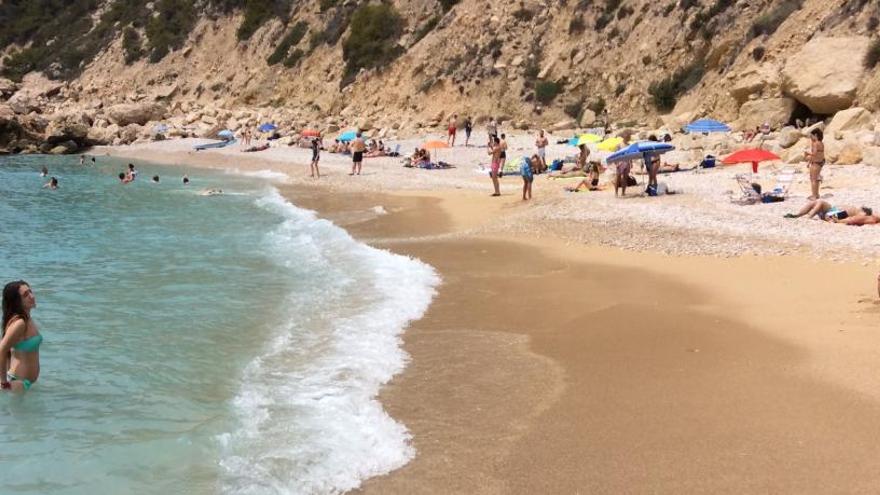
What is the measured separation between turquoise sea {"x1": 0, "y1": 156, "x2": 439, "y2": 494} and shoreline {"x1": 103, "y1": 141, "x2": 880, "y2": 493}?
495 mm

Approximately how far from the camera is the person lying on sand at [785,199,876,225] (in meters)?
12.9

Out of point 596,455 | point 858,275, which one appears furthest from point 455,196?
point 596,455

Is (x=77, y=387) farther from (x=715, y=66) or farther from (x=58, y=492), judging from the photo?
(x=715, y=66)

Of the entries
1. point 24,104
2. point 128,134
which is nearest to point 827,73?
point 128,134

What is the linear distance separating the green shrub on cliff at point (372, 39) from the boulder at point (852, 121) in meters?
29.7

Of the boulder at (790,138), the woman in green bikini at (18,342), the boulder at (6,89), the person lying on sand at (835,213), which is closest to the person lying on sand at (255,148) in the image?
the boulder at (6,89)

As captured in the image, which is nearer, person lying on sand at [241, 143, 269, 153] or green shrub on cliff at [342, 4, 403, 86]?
person lying on sand at [241, 143, 269, 153]

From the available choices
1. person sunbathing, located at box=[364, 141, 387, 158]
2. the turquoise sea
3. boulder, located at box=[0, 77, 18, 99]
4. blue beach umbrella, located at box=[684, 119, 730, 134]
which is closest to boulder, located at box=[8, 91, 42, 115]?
boulder, located at box=[0, 77, 18, 99]

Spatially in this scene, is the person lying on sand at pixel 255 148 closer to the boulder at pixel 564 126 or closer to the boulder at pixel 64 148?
the boulder at pixel 64 148

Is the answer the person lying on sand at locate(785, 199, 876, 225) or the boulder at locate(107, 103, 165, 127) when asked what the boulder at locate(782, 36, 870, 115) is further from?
→ the boulder at locate(107, 103, 165, 127)

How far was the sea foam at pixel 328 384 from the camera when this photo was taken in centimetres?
551

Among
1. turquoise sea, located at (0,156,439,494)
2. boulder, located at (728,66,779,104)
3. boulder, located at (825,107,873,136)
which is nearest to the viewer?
turquoise sea, located at (0,156,439,494)

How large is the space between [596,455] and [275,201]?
1878cm

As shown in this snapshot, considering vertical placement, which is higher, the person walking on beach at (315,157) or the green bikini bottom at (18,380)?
the person walking on beach at (315,157)
